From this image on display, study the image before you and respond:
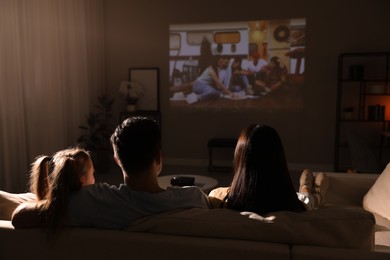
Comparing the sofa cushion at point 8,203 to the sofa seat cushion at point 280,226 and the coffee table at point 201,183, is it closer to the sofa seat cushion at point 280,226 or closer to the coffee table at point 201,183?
the sofa seat cushion at point 280,226

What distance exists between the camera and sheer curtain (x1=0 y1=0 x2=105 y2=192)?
3854 millimetres

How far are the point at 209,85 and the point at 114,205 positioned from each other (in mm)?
4406

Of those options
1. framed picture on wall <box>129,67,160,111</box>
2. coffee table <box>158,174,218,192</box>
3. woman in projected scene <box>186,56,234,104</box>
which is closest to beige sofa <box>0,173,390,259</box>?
coffee table <box>158,174,218,192</box>

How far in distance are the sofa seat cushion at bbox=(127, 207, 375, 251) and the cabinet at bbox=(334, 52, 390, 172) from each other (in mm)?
3873

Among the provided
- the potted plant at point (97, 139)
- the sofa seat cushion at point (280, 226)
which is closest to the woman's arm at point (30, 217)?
the sofa seat cushion at point (280, 226)

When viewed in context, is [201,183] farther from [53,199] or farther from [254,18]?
[254,18]

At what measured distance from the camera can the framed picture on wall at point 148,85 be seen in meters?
5.65

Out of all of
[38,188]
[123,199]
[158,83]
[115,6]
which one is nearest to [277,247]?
[123,199]

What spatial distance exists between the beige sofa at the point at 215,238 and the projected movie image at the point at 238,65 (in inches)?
168

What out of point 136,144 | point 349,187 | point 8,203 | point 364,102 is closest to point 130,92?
point 364,102

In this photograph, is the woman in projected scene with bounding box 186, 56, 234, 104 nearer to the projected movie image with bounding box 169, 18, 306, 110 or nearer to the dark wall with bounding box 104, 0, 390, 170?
the projected movie image with bounding box 169, 18, 306, 110

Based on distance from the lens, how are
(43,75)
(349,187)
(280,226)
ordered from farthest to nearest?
(43,75) → (349,187) → (280,226)

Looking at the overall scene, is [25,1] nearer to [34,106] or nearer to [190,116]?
[34,106]

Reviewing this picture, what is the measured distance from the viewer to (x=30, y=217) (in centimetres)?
124
